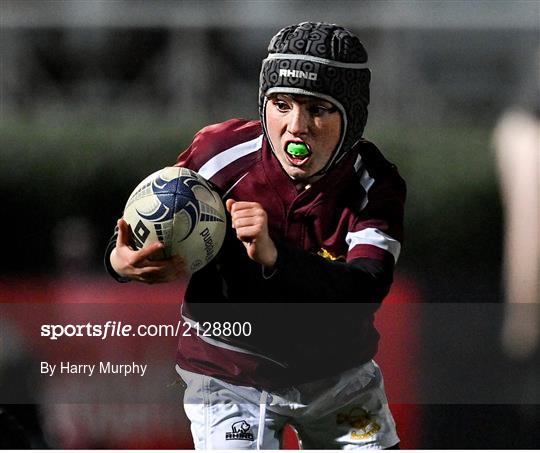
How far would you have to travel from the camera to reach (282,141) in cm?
Answer: 306

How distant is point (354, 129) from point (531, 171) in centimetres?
110

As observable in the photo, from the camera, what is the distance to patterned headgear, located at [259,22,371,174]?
298 cm

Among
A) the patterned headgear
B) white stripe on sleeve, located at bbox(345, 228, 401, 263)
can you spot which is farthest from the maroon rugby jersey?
the patterned headgear

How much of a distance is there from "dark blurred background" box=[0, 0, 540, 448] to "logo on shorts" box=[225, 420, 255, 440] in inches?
40.1

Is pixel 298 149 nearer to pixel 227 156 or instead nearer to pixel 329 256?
→ pixel 227 156

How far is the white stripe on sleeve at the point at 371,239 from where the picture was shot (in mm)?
3078

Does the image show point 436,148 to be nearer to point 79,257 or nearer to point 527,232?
point 527,232

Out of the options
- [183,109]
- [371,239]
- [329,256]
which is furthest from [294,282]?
[183,109]

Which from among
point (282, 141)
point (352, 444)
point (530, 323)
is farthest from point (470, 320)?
point (282, 141)

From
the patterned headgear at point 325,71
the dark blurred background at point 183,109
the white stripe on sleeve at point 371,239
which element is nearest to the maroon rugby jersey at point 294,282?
the white stripe on sleeve at point 371,239

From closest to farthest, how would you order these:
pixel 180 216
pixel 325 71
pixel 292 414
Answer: pixel 180 216
pixel 325 71
pixel 292 414

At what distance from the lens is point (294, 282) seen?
3012 millimetres

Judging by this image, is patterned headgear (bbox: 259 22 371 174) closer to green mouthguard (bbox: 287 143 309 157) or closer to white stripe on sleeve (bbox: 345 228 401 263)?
Result: green mouthguard (bbox: 287 143 309 157)

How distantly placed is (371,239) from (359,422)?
59 cm
